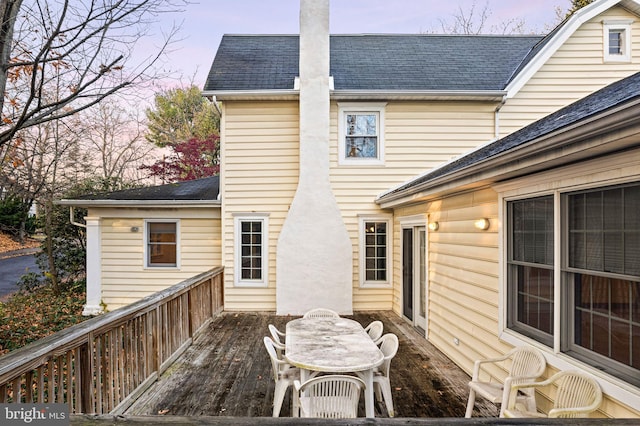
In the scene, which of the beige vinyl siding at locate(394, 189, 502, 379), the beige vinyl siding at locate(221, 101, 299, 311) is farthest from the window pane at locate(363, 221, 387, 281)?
the beige vinyl siding at locate(394, 189, 502, 379)

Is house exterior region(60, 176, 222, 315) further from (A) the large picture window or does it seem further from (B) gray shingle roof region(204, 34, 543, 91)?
(B) gray shingle roof region(204, 34, 543, 91)

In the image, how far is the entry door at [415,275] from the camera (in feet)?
20.7

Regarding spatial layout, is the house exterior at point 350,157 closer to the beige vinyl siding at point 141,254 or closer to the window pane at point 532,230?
the beige vinyl siding at point 141,254

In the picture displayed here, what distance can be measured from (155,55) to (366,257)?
5.48 metres

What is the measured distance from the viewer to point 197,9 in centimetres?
558

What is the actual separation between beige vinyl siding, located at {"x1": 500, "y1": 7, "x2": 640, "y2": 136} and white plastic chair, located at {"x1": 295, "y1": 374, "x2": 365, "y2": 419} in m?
7.26

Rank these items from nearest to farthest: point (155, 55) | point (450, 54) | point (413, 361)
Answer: point (413, 361), point (155, 55), point (450, 54)

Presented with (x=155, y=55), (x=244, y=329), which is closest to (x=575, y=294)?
(x=244, y=329)

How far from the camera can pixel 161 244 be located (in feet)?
28.4

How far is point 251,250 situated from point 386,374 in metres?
5.07

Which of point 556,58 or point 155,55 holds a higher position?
point 556,58

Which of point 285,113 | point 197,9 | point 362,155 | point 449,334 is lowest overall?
point 449,334

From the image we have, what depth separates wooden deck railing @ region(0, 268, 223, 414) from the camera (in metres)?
2.17

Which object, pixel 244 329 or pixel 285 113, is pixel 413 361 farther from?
pixel 285 113
